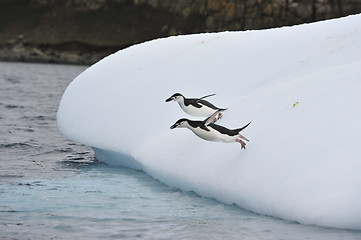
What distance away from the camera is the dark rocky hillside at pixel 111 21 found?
55.1 metres

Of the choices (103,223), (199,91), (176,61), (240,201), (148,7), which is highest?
(148,7)

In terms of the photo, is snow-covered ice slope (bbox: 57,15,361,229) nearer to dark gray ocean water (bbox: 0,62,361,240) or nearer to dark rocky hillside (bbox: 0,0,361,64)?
dark gray ocean water (bbox: 0,62,361,240)

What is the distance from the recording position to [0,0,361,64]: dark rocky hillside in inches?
2169

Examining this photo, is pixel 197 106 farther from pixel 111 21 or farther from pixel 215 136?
pixel 111 21

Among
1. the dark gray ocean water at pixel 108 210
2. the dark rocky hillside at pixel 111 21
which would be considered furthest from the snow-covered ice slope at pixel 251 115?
the dark rocky hillside at pixel 111 21

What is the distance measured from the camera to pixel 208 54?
7.12m

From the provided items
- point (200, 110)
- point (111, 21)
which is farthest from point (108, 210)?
point (111, 21)

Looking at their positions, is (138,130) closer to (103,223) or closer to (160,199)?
(160,199)

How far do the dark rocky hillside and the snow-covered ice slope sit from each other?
48078mm

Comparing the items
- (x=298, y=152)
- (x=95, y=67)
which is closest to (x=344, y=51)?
(x=298, y=152)

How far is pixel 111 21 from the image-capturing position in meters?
70.8

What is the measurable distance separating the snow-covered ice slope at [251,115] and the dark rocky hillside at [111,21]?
158ft

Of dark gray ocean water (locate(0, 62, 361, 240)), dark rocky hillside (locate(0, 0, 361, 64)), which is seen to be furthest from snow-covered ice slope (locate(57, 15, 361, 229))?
dark rocky hillside (locate(0, 0, 361, 64))

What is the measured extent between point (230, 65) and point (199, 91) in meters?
0.48
